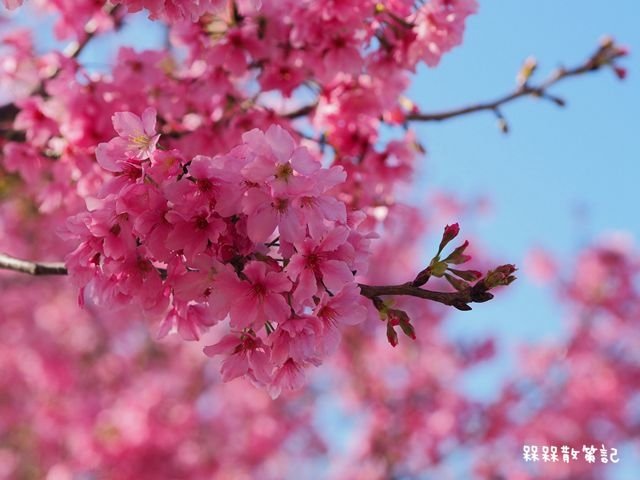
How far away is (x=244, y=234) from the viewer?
1639 millimetres

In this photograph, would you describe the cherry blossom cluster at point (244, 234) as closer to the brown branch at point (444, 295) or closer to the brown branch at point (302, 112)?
the brown branch at point (444, 295)

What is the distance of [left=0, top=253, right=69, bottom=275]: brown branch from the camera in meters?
2.04

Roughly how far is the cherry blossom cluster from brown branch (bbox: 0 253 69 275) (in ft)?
1.11

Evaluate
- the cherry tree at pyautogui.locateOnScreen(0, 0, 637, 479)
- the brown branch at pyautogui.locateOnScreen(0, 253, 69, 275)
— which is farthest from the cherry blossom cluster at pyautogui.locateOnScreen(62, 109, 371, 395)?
the brown branch at pyautogui.locateOnScreen(0, 253, 69, 275)

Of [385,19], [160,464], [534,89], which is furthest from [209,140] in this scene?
[160,464]

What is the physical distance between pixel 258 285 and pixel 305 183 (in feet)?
0.84

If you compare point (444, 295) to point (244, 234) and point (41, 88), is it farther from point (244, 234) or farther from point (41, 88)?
point (41, 88)

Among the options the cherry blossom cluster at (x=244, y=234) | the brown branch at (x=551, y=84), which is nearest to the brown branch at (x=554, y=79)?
the brown branch at (x=551, y=84)

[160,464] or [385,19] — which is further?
[160,464]

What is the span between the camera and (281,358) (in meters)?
1.67

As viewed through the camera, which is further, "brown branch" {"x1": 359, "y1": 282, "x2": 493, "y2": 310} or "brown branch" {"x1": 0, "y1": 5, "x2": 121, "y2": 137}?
"brown branch" {"x1": 0, "y1": 5, "x2": 121, "y2": 137}

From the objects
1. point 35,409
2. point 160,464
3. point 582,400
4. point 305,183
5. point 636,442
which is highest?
point 305,183

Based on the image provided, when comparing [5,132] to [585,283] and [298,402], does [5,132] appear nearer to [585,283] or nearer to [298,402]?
[298,402]

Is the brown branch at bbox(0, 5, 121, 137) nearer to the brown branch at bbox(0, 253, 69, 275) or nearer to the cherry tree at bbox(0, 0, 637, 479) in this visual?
the cherry tree at bbox(0, 0, 637, 479)
